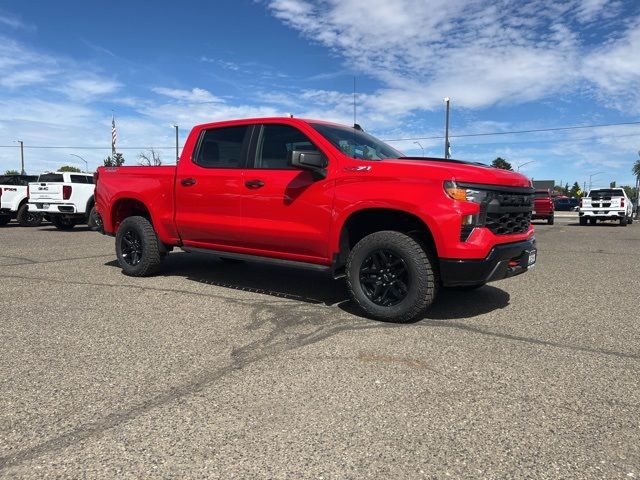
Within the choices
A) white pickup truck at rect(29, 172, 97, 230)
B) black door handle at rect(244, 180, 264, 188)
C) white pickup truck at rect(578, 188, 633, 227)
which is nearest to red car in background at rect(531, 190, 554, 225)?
white pickup truck at rect(578, 188, 633, 227)

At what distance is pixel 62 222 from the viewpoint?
15930 mm

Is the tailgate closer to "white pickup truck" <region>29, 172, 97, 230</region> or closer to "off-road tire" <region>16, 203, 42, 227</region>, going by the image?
"white pickup truck" <region>29, 172, 97, 230</region>

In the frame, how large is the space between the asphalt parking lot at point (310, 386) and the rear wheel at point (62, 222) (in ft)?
35.3

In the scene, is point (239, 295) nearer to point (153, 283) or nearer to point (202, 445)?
point (153, 283)

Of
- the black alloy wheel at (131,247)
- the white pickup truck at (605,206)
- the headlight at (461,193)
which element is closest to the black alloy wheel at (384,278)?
the headlight at (461,193)

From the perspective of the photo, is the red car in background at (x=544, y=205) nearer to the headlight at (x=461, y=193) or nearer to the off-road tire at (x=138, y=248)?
the off-road tire at (x=138, y=248)

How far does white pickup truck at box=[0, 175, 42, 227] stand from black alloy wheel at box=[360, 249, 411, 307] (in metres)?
15.2

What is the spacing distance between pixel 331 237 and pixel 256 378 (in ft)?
6.44

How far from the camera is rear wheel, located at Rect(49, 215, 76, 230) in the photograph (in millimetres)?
15681

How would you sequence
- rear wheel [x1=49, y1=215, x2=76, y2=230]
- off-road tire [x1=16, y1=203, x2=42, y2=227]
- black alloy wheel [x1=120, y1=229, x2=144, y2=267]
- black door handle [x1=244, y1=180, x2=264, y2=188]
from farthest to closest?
off-road tire [x1=16, y1=203, x2=42, y2=227]
rear wheel [x1=49, y1=215, x2=76, y2=230]
black alloy wheel [x1=120, y1=229, x2=144, y2=267]
black door handle [x1=244, y1=180, x2=264, y2=188]

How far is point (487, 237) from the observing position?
4.34 metres

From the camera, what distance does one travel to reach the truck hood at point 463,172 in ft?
14.1

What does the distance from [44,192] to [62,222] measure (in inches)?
56.5

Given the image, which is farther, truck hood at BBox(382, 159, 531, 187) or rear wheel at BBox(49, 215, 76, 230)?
rear wheel at BBox(49, 215, 76, 230)
